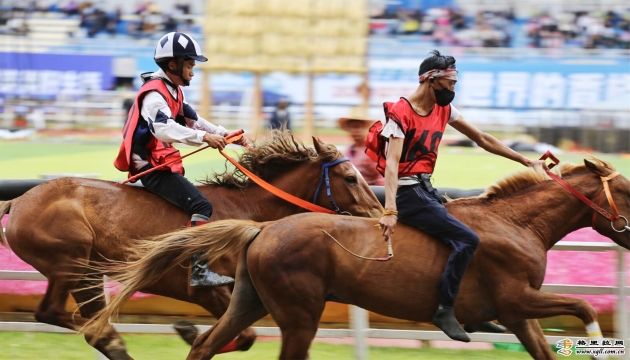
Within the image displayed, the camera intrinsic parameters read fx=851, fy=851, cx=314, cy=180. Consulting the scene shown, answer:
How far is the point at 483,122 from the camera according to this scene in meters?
22.5

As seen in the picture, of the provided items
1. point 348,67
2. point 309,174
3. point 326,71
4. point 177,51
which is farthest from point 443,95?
point 348,67

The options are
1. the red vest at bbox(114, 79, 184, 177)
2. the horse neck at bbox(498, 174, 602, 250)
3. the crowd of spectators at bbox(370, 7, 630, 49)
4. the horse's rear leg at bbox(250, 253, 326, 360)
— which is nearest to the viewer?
the horse's rear leg at bbox(250, 253, 326, 360)

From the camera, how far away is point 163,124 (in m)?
5.48

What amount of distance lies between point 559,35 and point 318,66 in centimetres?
823

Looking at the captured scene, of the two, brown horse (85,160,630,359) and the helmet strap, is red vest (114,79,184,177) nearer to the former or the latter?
the helmet strap

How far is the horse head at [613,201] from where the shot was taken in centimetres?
507

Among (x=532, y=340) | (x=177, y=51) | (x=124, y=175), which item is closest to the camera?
(x=532, y=340)

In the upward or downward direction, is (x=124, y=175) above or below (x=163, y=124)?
below

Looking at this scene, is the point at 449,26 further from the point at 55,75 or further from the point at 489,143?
the point at 489,143

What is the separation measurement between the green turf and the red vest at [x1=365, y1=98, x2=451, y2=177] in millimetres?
1952

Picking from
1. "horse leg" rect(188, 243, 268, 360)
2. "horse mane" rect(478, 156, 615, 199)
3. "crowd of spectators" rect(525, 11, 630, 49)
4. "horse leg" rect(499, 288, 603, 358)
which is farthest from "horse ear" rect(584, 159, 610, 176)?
"crowd of spectators" rect(525, 11, 630, 49)

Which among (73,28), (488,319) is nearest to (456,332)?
(488,319)

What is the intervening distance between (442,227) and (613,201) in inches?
41.9

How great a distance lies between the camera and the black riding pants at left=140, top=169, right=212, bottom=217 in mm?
5531
